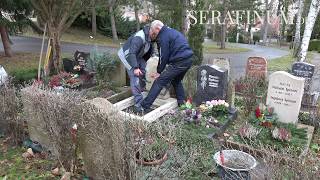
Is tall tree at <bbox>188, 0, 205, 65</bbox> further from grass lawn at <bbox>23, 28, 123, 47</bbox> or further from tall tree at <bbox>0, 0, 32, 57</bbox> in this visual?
grass lawn at <bbox>23, 28, 123, 47</bbox>

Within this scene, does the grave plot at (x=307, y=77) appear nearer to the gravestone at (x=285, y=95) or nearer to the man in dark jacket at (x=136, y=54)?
the gravestone at (x=285, y=95)

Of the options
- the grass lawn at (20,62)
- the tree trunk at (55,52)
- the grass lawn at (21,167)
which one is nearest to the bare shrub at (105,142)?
the grass lawn at (21,167)

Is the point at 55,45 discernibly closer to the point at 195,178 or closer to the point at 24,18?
the point at 24,18

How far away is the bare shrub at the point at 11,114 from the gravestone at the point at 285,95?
4.52m

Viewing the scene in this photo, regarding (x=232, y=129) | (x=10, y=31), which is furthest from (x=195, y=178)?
(x=10, y=31)

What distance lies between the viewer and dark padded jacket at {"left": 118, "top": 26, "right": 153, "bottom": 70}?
21.5 feet

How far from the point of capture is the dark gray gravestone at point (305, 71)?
8.06 meters

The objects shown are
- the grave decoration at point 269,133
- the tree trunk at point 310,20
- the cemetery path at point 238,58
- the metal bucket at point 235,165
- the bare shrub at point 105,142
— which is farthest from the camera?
the cemetery path at point 238,58

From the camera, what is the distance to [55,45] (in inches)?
410

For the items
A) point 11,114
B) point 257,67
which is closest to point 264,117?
point 257,67

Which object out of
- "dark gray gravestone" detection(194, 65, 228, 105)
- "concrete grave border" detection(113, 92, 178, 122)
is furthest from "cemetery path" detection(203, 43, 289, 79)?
"concrete grave border" detection(113, 92, 178, 122)

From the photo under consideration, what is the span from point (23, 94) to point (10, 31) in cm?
1057

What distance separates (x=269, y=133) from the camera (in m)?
5.59

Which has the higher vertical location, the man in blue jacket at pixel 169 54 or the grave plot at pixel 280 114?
the man in blue jacket at pixel 169 54
